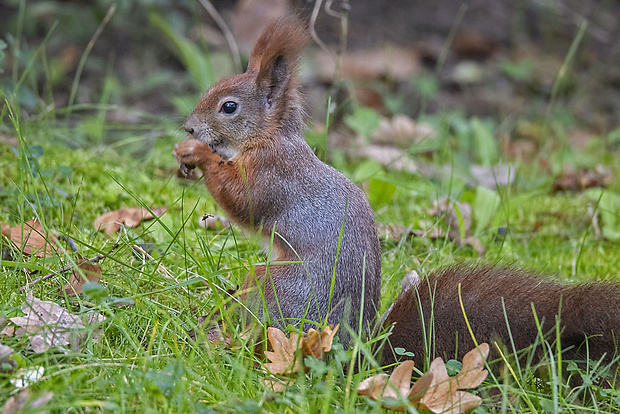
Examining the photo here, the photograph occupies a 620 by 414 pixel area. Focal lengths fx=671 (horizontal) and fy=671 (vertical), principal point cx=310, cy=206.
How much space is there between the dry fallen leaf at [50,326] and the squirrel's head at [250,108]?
747 mm

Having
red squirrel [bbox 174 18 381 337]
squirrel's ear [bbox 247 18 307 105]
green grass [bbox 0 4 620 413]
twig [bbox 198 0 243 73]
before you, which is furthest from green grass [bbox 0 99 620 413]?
twig [bbox 198 0 243 73]

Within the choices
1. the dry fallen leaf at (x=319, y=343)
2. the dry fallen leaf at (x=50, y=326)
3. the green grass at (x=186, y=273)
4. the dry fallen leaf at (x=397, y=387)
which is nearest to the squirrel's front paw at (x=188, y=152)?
the green grass at (x=186, y=273)

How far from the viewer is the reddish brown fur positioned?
63.0 inches

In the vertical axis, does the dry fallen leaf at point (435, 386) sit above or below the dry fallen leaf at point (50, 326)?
below

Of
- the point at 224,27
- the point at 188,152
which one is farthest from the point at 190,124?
Answer: the point at 224,27

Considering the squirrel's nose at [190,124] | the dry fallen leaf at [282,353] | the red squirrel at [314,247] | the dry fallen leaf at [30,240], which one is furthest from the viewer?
the squirrel's nose at [190,124]

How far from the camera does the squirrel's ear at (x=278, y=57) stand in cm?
206

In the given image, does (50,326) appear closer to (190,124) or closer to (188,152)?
(188,152)

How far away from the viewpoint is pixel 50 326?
4.72 ft

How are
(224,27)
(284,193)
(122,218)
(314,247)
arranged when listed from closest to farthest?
1. (314,247)
2. (284,193)
3. (122,218)
4. (224,27)

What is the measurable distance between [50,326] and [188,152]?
0.79 metres

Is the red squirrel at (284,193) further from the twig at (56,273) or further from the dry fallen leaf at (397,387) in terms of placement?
the twig at (56,273)

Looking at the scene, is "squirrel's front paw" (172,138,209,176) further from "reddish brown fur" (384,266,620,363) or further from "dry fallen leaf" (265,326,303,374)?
"reddish brown fur" (384,266,620,363)

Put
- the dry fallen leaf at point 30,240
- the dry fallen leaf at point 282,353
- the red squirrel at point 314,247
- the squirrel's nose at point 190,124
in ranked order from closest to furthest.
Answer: the dry fallen leaf at point 282,353 → the red squirrel at point 314,247 → the dry fallen leaf at point 30,240 → the squirrel's nose at point 190,124
